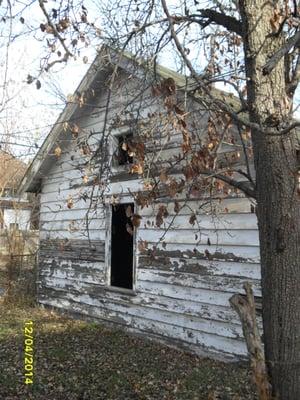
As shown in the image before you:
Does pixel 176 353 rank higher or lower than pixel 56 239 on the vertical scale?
lower

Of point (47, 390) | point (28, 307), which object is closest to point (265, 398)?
point (47, 390)

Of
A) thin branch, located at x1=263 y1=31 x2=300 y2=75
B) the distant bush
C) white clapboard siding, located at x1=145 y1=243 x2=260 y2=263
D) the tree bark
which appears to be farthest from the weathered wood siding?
thin branch, located at x1=263 y1=31 x2=300 y2=75

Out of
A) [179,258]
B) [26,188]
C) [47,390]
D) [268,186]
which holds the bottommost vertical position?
[47,390]

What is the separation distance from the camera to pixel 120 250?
413 inches

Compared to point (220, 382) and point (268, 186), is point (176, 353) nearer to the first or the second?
point (220, 382)

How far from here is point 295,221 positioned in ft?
10.4

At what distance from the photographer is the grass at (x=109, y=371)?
5.60 m

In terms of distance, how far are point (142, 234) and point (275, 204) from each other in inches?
208

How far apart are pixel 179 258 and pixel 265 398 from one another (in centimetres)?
459

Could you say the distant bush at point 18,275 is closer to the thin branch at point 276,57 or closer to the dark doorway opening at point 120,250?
the dark doorway opening at point 120,250

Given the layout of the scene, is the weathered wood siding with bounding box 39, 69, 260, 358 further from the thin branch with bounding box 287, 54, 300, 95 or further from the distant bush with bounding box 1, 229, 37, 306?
the thin branch with bounding box 287, 54, 300, 95

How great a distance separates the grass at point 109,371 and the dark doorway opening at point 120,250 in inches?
62.4

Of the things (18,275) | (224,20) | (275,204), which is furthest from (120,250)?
(275,204)

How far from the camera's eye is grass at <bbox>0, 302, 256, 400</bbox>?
5.60 metres
